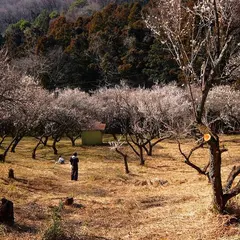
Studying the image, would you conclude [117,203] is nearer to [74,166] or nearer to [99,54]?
[74,166]

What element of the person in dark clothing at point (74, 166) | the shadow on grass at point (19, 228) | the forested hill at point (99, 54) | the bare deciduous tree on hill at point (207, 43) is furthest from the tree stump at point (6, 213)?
the forested hill at point (99, 54)

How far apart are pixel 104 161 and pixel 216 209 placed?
19.2 metres

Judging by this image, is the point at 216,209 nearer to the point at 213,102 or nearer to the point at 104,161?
the point at 104,161

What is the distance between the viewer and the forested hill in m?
55.3

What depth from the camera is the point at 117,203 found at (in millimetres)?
13445

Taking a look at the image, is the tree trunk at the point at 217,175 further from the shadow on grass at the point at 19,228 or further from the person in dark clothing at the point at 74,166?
the person in dark clothing at the point at 74,166

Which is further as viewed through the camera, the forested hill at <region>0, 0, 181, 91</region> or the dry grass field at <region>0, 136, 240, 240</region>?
the forested hill at <region>0, 0, 181, 91</region>

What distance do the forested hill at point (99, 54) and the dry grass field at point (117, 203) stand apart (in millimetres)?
30997

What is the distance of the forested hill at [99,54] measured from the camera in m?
55.3

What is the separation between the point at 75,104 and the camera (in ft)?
138

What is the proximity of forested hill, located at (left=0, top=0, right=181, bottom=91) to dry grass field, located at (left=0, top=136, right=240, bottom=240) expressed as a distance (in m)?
31.0

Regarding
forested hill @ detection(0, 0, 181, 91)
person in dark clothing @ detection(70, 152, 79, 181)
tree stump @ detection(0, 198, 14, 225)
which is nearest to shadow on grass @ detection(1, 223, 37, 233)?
tree stump @ detection(0, 198, 14, 225)

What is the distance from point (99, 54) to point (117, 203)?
162 feet

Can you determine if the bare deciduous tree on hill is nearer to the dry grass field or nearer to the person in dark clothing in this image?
the dry grass field
